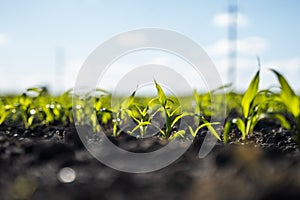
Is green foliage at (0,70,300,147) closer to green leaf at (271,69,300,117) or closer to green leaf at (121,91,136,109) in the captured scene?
green leaf at (121,91,136,109)

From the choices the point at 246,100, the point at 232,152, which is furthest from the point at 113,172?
the point at 246,100

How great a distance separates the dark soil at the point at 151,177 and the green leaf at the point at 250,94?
2.08 ft

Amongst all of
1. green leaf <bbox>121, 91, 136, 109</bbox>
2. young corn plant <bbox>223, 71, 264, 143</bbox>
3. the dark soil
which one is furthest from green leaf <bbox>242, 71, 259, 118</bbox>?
green leaf <bbox>121, 91, 136, 109</bbox>

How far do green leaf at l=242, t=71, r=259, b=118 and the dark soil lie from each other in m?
0.63

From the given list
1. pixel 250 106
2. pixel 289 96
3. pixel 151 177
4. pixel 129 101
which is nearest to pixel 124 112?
pixel 129 101

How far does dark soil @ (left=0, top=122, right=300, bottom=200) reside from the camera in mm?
1126

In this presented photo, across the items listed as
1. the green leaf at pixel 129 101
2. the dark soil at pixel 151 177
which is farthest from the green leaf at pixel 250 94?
the green leaf at pixel 129 101

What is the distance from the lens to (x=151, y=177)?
1425 millimetres

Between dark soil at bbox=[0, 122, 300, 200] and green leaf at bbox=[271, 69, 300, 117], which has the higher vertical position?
green leaf at bbox=[271, 69, 300, 117]

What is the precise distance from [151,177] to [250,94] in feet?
3.54

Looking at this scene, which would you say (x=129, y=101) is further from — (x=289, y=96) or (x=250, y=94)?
(x=289, y=96)

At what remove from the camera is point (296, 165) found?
1.41 meters

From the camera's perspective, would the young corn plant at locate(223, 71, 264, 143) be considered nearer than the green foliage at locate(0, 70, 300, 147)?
Yes

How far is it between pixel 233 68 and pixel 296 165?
8.02m
